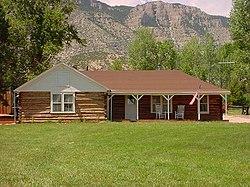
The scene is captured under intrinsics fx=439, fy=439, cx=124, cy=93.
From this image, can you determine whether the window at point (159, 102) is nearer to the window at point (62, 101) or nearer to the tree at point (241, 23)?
the window at point (62, 101)

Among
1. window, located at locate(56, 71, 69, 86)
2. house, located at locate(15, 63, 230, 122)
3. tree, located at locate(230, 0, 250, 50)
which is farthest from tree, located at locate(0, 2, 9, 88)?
tree, located at locate(230, 0, 250, 50)

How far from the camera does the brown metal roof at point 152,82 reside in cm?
3080

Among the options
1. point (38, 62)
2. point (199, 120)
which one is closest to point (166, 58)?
point (38, 62)

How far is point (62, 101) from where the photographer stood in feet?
97.5

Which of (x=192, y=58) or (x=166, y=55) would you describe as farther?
(x=192, y=58)

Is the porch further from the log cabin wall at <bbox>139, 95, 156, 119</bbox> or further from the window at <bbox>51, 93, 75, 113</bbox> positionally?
the window at <bbox>51, 93, 75, 113</bbox>

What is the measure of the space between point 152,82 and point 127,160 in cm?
2190

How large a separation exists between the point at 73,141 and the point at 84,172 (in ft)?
23.7

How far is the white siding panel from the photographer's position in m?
29.6

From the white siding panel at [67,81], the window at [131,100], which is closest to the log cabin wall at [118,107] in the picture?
the window at [131,100]

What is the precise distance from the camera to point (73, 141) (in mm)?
17297

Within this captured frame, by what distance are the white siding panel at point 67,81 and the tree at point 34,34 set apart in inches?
282

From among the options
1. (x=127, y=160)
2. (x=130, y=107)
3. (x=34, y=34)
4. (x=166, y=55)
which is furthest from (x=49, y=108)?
(x=166, y=55)

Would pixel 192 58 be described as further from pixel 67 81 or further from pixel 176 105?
pixel 67 81
